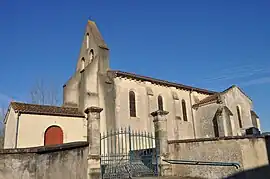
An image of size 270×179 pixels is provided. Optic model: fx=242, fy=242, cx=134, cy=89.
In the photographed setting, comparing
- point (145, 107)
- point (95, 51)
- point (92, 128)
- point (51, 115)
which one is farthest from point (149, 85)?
point (92, 128)

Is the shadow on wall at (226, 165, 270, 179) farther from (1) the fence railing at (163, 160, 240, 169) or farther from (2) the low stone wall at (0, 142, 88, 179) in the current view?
(2) the low stone wall at (0, 142, 88, 179)

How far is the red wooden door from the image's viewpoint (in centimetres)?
1795

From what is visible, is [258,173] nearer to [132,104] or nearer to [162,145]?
[162,145]

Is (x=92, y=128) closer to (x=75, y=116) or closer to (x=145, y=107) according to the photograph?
(x=75, y=116)

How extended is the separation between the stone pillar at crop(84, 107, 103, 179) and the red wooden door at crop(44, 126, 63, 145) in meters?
9.23

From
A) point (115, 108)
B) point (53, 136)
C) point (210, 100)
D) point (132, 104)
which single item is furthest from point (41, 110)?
point (210, 100)

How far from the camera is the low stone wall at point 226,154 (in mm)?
9773

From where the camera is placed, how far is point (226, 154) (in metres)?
10.1

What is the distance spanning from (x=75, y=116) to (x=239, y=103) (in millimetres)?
17418

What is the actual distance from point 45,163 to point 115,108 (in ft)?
41.0

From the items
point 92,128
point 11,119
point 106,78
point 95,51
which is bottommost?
point 92,128

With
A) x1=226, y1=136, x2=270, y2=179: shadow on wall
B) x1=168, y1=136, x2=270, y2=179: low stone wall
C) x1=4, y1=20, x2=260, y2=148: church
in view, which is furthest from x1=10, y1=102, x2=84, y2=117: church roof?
x1=226, y1=136, x2=270, y2=179: shadow on wall

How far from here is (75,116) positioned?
63.9 ft

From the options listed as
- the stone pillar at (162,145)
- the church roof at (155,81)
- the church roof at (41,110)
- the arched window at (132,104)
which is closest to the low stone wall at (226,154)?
the stone pillar at (162,145)
